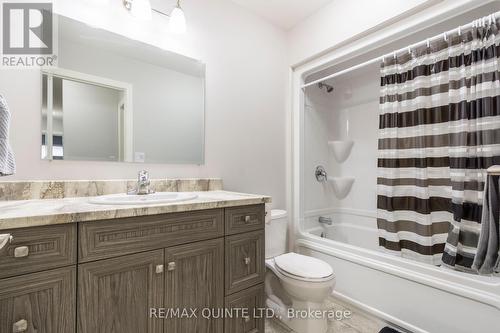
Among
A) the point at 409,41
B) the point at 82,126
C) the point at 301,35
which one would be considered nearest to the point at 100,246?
the point at 82,126

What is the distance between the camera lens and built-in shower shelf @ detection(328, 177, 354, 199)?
280 cm

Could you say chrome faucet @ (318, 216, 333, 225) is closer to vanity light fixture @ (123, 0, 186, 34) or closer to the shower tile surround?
the shower tile surround

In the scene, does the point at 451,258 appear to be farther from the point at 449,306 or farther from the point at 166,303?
the point at 166,303

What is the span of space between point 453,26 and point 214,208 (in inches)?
83.7

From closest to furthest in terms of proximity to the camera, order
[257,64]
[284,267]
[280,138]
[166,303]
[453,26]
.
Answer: [166,303], [284,267], [453,26], [257,64], [280,138]

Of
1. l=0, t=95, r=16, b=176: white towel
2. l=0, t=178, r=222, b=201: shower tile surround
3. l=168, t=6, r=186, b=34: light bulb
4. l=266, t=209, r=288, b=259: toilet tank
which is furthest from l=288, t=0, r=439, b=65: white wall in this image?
l=0, t=95, r=16, b=176: white towel

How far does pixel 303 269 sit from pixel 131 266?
1049 millimetres

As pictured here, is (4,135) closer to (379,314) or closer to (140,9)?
(140,9)

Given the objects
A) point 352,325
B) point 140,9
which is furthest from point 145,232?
point 352,325

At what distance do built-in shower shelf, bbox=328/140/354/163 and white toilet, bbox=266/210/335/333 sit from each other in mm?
1370

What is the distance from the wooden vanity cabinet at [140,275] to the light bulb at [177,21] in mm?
1242

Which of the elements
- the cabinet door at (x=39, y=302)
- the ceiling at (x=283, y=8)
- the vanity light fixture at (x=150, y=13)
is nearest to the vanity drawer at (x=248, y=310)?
the cabinet door at (x=39, y=302)

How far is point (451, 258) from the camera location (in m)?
1.42

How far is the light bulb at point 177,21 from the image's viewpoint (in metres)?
1.58
